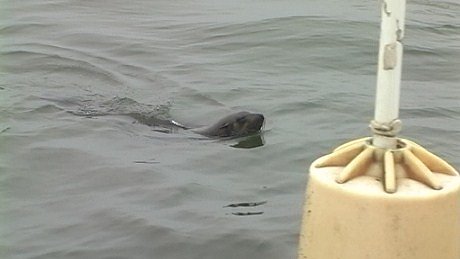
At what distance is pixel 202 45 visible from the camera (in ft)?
34.4

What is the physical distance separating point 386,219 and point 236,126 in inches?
183

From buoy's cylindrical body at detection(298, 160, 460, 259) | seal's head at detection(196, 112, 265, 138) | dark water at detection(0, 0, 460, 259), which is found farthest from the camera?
seal's head at detection(196, 112, 265, 138)

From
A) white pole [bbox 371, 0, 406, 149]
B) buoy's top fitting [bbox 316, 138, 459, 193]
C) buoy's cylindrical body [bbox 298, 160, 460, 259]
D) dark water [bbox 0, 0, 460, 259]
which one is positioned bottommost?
dark water [bbox 0, 0, 460, 259]

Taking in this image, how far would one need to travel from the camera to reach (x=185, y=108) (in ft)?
26.4

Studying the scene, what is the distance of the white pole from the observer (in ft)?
8.21

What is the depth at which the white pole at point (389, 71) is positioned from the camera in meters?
2.50

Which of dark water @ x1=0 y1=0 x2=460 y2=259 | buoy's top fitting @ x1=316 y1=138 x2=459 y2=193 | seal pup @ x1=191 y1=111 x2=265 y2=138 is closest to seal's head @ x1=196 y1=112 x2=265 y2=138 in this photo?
seal pup @ x1=191 y1=111 x2=265 y2=138

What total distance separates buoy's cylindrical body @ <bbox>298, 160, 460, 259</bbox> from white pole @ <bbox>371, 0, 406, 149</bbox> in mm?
133

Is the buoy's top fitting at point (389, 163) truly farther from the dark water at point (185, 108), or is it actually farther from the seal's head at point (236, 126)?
the seal's head at point (236, 126)

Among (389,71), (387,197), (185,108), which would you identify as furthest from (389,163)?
(185,108)

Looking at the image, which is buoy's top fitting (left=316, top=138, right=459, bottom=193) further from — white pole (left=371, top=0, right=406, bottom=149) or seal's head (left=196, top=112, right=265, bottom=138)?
seal's head (left=196, top=112, right=265, bottom=138)

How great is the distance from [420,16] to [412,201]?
9.71 m

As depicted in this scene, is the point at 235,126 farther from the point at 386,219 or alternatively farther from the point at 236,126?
the point at 386,219

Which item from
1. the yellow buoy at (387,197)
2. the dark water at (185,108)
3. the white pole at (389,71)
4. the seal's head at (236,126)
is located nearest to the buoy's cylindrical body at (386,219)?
the yellow buoy at (387,197)
